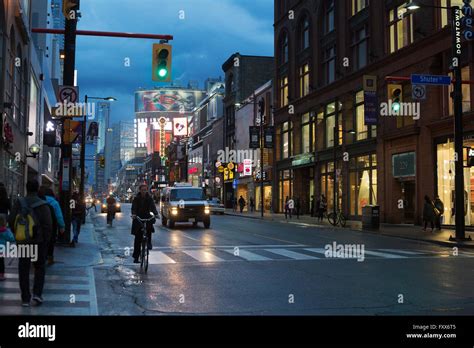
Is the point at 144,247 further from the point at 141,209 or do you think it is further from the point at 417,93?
the point at 417,93

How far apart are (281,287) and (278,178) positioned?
4322 centimetres

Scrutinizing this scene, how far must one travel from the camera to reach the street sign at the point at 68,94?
16.0 metres

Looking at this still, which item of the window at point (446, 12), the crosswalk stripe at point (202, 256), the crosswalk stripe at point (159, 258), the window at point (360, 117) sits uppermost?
the window at point (446, 12)

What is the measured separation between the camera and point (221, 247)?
18156mm

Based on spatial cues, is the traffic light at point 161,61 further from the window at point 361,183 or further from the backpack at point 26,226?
the window at point 361,183

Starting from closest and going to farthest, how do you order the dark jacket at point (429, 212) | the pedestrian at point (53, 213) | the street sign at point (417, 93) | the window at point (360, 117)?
the pedestrian at point (53, 213), the street sign at point (417, 93), the dark jacket at point (429, 212), the window at point (360, 117)

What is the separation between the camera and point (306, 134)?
4709 cm

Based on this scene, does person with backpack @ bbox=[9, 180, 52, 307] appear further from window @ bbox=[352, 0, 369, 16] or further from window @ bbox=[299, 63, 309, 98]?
window @ bbox=[299, 63, 309, 98]

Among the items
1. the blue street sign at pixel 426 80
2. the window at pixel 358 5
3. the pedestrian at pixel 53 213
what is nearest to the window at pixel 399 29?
the window at pixel 358 5

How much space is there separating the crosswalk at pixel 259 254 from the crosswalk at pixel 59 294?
9.50 ft

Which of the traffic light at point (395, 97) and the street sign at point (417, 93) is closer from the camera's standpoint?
the traffic light at point (395, 97)

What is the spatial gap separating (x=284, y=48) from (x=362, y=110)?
716 inches

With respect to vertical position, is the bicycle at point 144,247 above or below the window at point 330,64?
below

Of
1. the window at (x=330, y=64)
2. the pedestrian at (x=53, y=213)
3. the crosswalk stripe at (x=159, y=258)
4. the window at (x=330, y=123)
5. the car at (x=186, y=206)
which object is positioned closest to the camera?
the pedestrian at (x=53, y=213)
